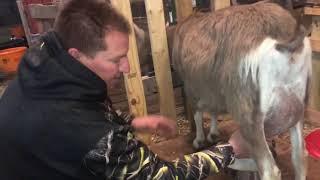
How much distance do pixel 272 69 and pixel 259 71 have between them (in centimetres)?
6

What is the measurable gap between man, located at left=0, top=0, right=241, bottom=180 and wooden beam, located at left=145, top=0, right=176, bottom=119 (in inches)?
59.8

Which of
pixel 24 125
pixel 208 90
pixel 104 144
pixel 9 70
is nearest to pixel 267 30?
pixel 208 90

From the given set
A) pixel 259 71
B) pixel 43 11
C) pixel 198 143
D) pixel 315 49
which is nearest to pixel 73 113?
pixel 259 71

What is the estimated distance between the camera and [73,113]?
1.31m

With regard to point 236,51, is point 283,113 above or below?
below

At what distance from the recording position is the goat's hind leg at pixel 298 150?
233 centimetres

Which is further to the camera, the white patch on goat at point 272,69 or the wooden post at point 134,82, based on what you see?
the wooden post at point 134,82

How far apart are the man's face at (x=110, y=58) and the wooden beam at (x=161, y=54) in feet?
5.01

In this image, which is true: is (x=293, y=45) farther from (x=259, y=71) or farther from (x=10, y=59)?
(x=10, y=59)

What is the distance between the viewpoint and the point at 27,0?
4.54m

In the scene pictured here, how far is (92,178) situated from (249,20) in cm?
129

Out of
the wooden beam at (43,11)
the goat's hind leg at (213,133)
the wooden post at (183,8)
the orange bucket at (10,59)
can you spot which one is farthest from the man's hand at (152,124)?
the orange bucket at (10,59)

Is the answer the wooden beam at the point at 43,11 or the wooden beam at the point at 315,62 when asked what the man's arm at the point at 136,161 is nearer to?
the wooden beam at the point at 315,62

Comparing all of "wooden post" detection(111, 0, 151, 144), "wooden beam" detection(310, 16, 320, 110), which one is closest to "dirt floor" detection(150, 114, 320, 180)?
"wooden beam" detection(310, 16, 320, 110)
